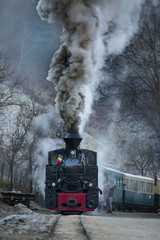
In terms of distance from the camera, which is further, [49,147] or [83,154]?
[49,147]

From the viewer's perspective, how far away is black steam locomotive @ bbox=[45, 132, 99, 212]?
1580cm

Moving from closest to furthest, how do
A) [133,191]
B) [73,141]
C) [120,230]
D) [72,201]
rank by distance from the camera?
[120,230] → [72,201] → [73,141] → [133,191]

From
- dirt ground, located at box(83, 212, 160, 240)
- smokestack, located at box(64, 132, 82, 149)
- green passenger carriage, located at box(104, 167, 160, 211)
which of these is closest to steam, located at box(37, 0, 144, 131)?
smokestack, located at box(64, 132, 82, 149)

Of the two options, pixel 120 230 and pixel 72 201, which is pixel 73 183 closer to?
pixel 72 201

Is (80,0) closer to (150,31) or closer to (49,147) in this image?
(150,31)

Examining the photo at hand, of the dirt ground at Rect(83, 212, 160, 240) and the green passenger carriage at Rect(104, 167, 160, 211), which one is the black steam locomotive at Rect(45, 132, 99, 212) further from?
the green passenger carriage at Rect(104, 167, 160, 211)

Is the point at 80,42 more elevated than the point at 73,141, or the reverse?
the point at 80,42

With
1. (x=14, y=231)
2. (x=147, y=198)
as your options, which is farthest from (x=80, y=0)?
(x=147, y=198)

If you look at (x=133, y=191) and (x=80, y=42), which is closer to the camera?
(x=80, y=42)

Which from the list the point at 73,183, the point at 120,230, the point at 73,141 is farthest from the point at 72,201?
the point at 120,230

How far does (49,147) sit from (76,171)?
14367mm

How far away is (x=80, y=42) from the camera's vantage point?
55.2ft

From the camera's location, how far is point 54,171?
16375 millimetres

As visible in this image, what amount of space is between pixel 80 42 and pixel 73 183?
6297mm
